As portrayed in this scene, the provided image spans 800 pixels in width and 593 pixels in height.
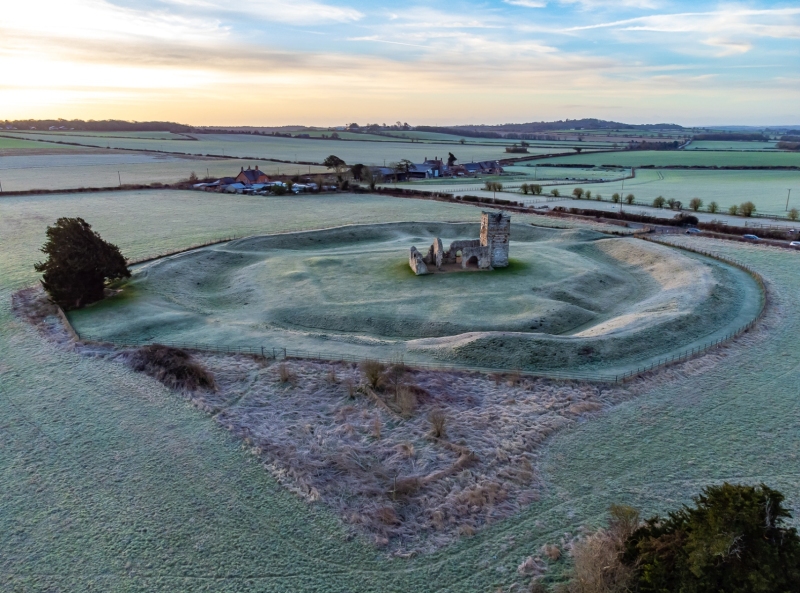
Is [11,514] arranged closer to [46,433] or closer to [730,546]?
[46,433]

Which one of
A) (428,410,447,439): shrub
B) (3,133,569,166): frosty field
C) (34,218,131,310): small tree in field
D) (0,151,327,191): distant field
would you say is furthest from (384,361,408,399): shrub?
(3,133,569,166): frosty field

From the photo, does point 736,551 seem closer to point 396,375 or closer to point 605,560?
point 605,560

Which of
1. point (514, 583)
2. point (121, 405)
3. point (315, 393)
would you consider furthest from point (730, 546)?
point (121, 405)

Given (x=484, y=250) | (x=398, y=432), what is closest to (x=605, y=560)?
(x=398, y=432)

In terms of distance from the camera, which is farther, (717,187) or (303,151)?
(303,151)

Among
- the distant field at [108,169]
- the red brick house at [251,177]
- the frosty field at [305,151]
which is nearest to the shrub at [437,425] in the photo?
the red brick house at [251,177]

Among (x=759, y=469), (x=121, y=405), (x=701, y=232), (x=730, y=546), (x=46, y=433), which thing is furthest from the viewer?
(x=701, y=232)
